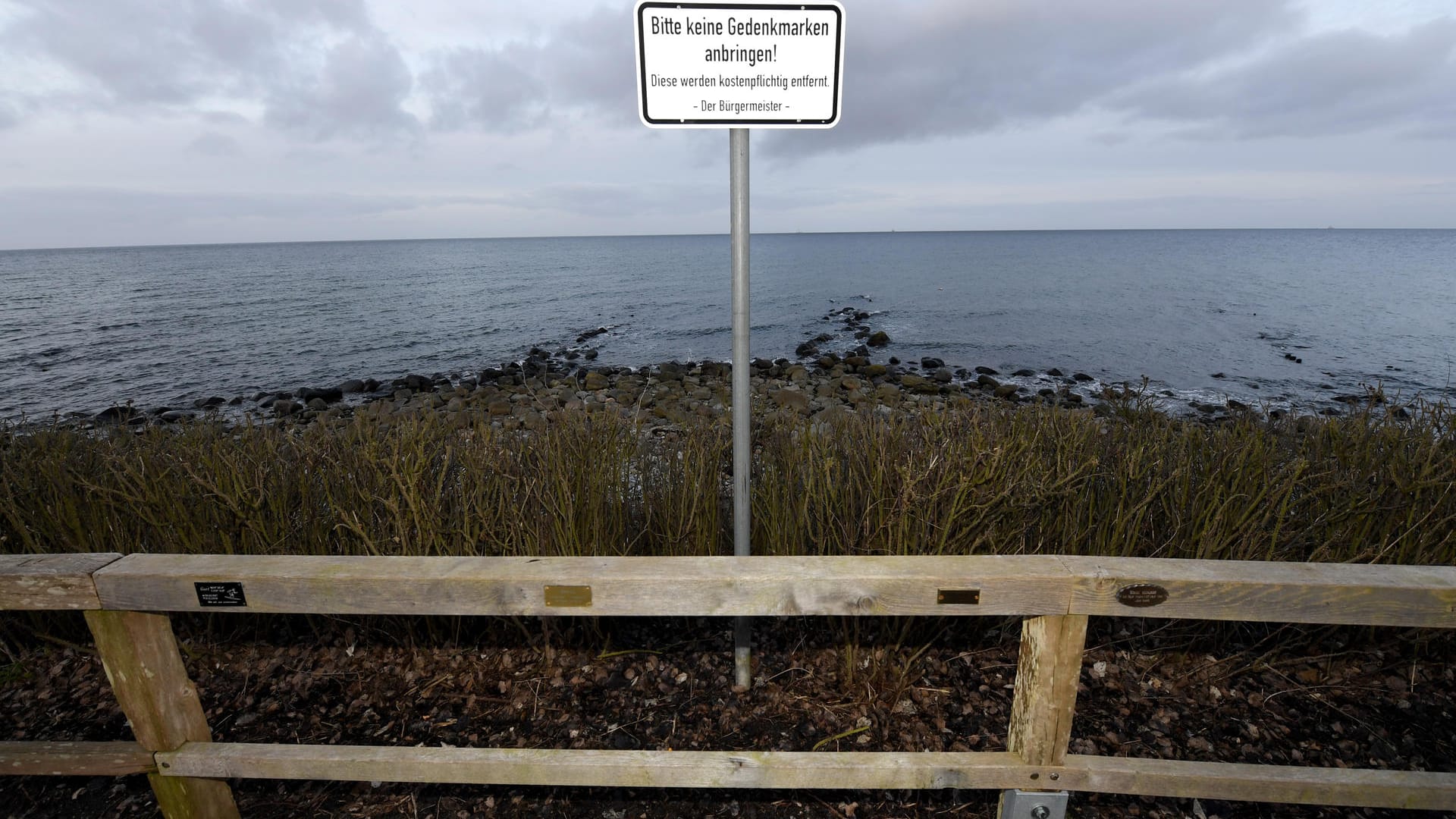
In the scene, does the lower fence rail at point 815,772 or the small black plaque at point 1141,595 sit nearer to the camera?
the small black plaque at point 1141,595

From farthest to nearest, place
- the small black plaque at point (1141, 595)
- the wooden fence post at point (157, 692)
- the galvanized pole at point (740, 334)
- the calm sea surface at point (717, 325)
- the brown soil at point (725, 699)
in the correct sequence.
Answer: the calm sea surface at point (717, 325), the brown soil at point (725, 699), the galvanized pole at point (740, 334), the wooden fence post at point (157, 692), the small black plaque at point (1141, 595)

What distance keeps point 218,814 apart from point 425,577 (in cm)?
117

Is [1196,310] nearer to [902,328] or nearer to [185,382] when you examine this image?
[902,328]

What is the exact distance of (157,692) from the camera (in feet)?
5.92

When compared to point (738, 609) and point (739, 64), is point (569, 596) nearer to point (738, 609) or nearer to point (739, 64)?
point (738, 609)

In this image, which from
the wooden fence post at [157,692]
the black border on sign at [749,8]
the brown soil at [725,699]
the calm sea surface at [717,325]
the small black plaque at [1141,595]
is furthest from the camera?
the calm sea surface at [717,325]

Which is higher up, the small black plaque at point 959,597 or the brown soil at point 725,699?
the small black plaque at point 959,597

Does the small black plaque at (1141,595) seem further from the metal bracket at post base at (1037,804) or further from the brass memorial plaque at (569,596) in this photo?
the brass memorial plaque at (569,596)

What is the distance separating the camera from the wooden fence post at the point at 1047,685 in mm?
1686

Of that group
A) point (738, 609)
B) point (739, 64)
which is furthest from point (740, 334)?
point (738, 609)

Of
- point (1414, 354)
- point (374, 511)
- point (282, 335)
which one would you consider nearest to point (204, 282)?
point (282, 335)

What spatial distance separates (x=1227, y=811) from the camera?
2.31 meters

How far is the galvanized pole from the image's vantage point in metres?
2.24

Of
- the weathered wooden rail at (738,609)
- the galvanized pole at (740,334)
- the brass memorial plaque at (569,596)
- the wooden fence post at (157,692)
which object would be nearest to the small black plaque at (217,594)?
the weathered wooden rail at (738,609)
